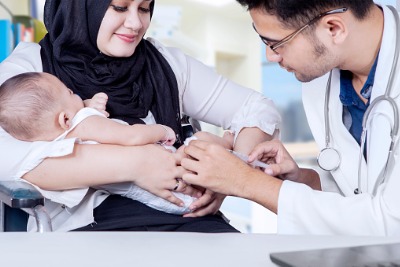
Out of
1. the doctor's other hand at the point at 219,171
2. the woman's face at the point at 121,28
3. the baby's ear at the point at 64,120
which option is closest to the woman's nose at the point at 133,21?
the woman's face at the point at 121,28

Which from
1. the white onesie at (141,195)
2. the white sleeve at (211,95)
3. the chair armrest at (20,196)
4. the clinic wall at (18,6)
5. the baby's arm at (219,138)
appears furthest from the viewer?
the clinic wall at (18,6)

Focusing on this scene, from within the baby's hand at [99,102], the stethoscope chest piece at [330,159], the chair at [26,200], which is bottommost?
the chair at [26,200]

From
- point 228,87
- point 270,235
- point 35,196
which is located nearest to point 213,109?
point 228,87

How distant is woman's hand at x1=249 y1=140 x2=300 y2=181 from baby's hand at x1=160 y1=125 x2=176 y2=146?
22cm

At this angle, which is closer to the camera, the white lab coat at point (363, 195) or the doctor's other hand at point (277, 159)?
the white lab coat at point (363, 195)

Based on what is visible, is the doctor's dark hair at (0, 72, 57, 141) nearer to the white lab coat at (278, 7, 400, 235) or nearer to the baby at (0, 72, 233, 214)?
the baby at (0, 72, 233, 214)

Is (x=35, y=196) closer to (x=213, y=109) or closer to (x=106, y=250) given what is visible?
(x=106, y=250)

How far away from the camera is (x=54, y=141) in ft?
4.42

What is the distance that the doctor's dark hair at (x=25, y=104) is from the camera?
1344mm

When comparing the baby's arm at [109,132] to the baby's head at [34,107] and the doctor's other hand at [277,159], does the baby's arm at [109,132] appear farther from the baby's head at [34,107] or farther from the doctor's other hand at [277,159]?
the doctor's other hand at [277,159]

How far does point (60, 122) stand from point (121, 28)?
0.35m

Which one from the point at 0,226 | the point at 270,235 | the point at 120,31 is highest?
the point at 120,31

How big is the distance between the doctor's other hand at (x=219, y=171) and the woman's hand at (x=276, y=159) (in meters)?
0.12

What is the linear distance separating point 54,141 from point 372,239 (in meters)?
0.86
